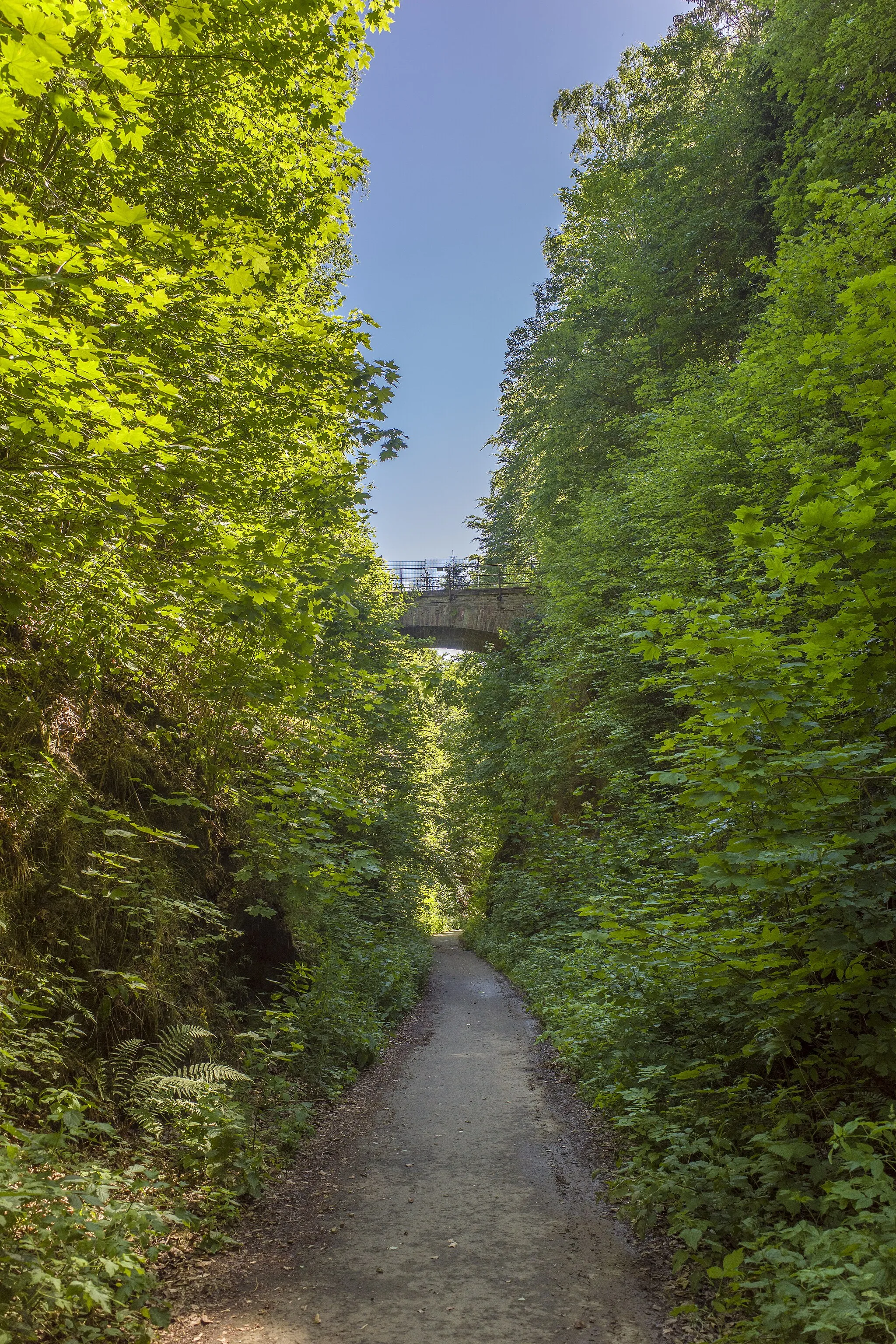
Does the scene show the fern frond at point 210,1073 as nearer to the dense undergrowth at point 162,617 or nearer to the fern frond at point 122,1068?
the dense undergrowth at point 162,617

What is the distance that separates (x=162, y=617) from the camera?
5078 millimetres

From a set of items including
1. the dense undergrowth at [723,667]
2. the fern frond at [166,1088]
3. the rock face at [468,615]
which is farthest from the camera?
the rock face at [468,615]

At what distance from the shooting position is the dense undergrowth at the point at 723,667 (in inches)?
145

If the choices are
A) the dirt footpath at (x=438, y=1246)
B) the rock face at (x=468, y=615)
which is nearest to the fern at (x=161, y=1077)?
the dirt footpath at (x=438, y=1246)

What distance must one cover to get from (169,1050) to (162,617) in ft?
9.97

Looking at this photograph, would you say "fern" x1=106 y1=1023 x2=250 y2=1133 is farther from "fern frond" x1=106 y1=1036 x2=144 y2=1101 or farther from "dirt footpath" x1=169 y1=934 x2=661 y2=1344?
"dirt footpath" x1=169 y1=934 x2=661 y2=1344

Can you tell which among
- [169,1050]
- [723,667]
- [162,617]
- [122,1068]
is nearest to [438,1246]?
[169,1050]

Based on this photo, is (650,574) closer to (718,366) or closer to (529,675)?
(718,366)

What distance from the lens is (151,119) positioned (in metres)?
5.35

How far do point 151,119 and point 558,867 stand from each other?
11532mm

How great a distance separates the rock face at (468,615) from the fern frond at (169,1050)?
2003 cm

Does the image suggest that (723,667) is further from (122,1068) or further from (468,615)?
(468,615)

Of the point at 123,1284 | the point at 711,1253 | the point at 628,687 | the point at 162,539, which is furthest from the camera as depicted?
the point at 628,687

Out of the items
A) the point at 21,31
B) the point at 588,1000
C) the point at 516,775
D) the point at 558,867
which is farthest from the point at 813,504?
the point at 516,775
